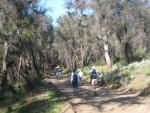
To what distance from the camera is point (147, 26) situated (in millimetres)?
59812

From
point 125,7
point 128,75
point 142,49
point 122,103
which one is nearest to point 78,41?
point 142,49

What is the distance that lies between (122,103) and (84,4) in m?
40.2

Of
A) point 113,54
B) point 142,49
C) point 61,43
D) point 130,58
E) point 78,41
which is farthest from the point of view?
point 61,43

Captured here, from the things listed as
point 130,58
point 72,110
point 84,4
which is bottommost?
point 72,110

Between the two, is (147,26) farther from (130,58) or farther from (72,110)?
(72,110)

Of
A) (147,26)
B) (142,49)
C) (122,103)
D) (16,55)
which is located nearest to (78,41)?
(142,49)

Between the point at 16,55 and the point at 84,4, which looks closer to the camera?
the point at 16,55

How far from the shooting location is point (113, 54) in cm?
7669

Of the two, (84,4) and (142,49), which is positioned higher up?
(84,4)

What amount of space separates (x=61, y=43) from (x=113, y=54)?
57.9 feet

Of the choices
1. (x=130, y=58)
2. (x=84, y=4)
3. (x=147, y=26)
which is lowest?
(x=130, y=58)

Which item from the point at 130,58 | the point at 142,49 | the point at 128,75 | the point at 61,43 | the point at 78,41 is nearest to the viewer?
the point at 128,75

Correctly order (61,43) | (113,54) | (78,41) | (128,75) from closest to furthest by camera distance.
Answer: (128,75), (113,54), (78,41), (61,43)

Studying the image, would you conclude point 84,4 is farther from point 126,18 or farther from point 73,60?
point 73,60
